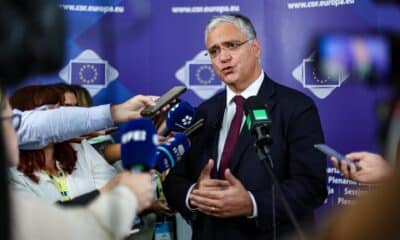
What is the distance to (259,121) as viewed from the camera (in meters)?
1.62

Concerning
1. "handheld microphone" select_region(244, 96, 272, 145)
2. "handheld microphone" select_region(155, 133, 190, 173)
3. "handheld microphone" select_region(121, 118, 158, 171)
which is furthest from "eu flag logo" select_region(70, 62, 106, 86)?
Result: "handheld microphone" select_region(121, 118, 158, 171)

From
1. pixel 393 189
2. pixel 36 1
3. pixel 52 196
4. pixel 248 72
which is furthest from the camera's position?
pixel 248 72

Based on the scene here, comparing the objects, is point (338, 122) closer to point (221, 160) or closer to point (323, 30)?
point (323, 30)

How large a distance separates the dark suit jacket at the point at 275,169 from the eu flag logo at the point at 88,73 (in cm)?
70

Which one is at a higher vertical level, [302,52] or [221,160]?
[302,52]

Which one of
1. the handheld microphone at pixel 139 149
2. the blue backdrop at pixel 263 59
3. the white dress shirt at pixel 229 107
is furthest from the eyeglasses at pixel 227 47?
the handheld microphone at pixel 139 149

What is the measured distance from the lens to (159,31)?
108 inches

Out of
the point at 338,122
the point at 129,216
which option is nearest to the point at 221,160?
the point at 338,122

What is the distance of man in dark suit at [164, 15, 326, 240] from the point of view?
6.29 feet

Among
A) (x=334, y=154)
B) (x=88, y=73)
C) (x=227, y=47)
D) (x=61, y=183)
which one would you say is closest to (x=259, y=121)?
(x=334, y=154)

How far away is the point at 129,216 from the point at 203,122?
106cm

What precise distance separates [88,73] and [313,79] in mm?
953

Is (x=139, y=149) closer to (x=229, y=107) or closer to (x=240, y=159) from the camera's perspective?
(x=240, y=159)

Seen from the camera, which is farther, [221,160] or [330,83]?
[330,83]
